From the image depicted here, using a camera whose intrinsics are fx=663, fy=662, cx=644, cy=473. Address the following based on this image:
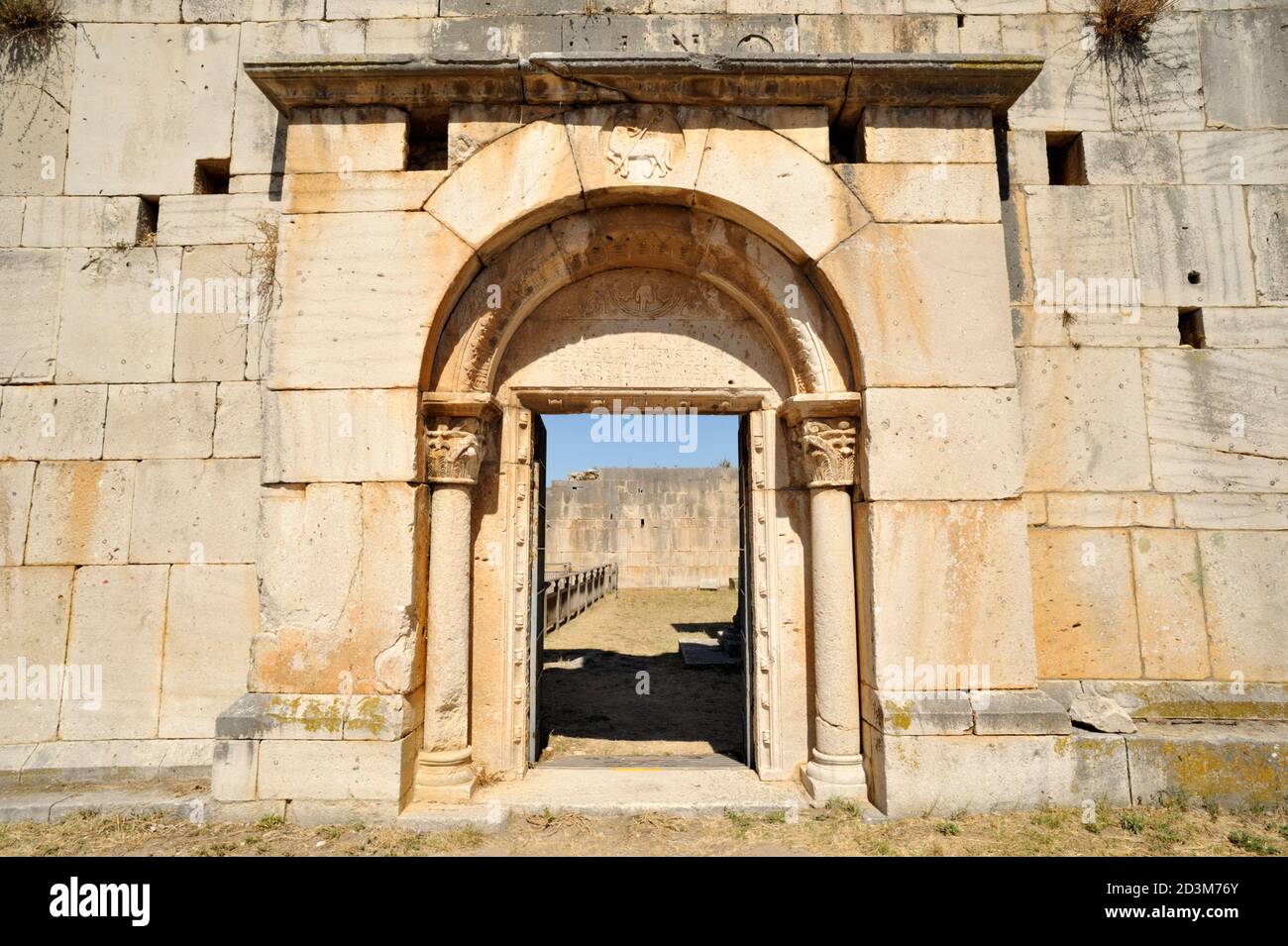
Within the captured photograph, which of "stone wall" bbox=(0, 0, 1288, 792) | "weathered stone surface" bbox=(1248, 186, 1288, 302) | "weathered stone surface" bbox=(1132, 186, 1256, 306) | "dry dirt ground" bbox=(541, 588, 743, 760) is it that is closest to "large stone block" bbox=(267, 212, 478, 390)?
"stone wall" bbox=(0, 0, 1288, 792)

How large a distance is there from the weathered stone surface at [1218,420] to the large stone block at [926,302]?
4.73 feet

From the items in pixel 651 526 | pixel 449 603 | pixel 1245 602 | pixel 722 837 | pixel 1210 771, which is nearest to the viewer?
pixel 722 837

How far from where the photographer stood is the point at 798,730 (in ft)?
14.2

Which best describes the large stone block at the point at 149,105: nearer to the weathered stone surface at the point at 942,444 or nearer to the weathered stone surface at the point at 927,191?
the weathered stone surface at the point at 927,191

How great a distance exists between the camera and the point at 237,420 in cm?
460

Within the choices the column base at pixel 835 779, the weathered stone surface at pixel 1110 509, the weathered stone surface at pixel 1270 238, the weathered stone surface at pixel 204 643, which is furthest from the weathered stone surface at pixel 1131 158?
the weathered stone surface at pixel 204 643

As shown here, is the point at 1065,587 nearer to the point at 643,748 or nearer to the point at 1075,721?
the point at 1075,721

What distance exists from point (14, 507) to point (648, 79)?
201 inches

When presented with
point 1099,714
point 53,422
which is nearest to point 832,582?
point 1099,714

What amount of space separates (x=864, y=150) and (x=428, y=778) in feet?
15.7

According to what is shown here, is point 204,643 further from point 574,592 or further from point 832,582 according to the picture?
point 574,592

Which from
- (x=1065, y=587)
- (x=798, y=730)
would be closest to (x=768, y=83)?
(x=1065, y=587)

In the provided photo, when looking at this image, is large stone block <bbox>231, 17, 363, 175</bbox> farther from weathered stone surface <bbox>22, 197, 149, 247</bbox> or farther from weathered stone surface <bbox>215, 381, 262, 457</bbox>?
weathered stone surface <bbox>215, 381, 262, 457</bbox>

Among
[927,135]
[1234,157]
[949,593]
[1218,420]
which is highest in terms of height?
[1234,157]
